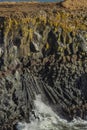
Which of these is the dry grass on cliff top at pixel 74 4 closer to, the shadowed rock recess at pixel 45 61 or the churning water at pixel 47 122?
the shadowed rock recess at pixel 45 61

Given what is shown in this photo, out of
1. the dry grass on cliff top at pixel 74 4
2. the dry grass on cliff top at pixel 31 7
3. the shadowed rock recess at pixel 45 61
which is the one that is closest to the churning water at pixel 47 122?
the shadowed rock recess at pixel 45 61

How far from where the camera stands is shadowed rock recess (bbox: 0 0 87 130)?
25703 millimetres

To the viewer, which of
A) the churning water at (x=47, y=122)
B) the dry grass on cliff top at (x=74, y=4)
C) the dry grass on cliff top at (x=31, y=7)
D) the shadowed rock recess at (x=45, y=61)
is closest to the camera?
the churning water at (x=47, y=122)

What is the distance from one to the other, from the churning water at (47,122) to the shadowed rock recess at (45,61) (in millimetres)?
226

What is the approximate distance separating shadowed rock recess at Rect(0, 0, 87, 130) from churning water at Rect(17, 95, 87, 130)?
8.9 inches

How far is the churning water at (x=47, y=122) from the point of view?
24984 mm

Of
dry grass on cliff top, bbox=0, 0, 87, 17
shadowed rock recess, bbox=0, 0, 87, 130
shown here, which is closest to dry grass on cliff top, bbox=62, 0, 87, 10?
dry grass on cliff top, bbox=0, 0, 87, 17

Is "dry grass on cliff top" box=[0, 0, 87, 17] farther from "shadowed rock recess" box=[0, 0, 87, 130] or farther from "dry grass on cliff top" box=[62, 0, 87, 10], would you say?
"shadowed rock recess" box=[0, 0, 87, 130]

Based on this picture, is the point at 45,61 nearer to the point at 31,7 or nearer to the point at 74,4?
the point at 31,7

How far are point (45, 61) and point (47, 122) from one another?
263cm

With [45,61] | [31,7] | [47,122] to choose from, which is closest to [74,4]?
[31,7]

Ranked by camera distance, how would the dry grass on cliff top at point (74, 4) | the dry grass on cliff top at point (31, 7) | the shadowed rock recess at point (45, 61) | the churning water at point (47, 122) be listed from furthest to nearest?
1. the dry grass on cliff top at point (74, 4)
2. the dry grass on cliff top at point (31, 7)
3. the shadowed rock recess at point (45, 61)
4. the churning water at point (47, 122)

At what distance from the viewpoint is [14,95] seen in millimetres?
25500

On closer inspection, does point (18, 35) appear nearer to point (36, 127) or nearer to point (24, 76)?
point (24, 76)
